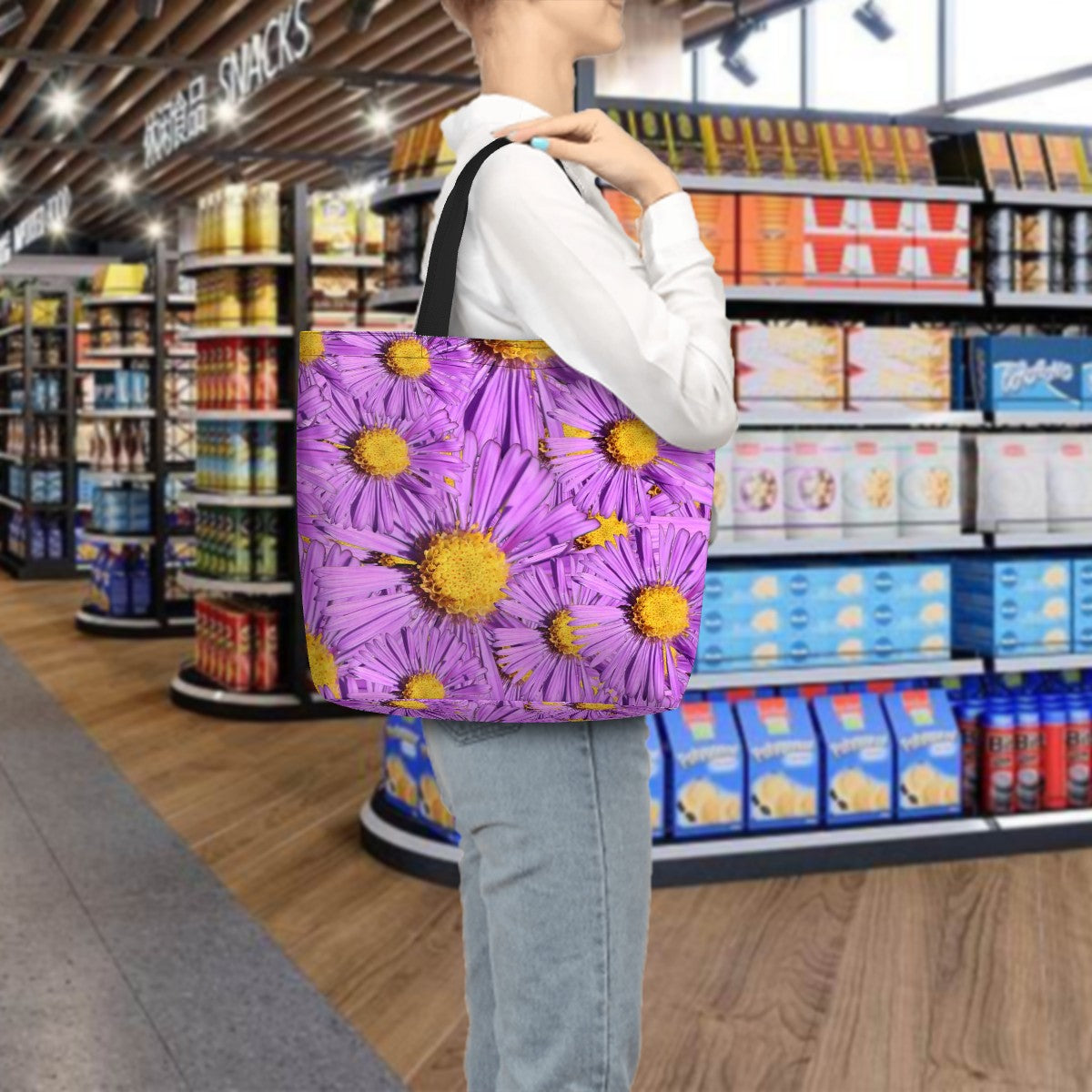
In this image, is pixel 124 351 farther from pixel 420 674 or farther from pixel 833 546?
pixel 420 674

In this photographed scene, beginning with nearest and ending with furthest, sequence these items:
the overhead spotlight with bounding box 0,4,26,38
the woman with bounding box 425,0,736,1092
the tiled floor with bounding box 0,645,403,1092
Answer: the woman with bounding box 425,0,736,1092, the tiled floor with bounding box 0,645,403,1092, the overhead spotlight with bounding box 0,4,26,38

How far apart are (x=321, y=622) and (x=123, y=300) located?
315 inches

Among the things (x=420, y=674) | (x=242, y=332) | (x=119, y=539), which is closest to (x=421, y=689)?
(x=420, y=674)

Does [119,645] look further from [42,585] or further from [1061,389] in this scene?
[1061,389]

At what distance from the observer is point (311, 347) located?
1324 mm

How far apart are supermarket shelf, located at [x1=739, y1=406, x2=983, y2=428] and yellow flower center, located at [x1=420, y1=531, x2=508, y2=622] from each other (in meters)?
2.81

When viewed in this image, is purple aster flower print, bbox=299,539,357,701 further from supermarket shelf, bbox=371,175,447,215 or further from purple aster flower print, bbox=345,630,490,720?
supermarket shelf, bbox=371,175,447,215

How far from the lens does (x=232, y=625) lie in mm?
6555

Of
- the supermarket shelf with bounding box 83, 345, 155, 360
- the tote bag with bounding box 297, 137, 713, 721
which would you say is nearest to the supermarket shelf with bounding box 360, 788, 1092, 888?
the tote bag with bounding box 297, 137, 713, 721

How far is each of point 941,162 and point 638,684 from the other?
12.3 feet

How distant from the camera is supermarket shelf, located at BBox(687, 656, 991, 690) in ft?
13.6

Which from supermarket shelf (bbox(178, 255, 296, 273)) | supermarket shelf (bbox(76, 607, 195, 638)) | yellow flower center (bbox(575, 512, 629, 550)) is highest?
supermarket shelf (bbox(178, 255, 296, 273))

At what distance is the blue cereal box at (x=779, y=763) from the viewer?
4.24 m

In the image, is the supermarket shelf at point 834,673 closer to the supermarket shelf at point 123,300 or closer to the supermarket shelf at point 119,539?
the supermarket shelf at point 119,539
